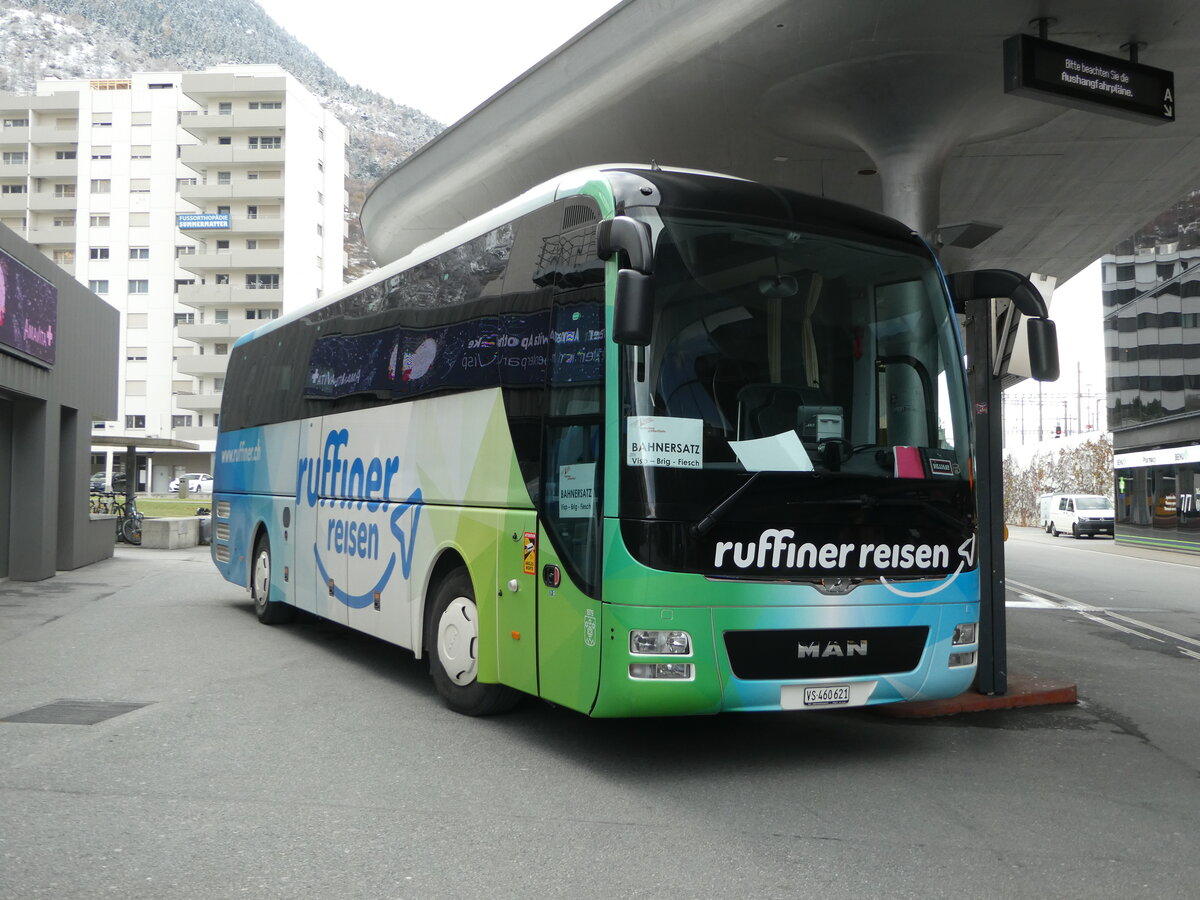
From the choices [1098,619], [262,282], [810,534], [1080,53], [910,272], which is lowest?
[1098,619]

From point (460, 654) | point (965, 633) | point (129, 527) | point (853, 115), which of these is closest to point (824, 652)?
point (965, 633)

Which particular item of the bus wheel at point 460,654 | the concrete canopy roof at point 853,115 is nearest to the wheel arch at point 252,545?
the bus wheel at point 460,654

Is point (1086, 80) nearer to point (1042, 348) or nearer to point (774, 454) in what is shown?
point (1042, 348)

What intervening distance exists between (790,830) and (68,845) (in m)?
3.06

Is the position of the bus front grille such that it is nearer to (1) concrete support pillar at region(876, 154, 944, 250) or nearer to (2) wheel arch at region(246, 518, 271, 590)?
(1) concrete support pillar at region(876, 154, 944, 250)

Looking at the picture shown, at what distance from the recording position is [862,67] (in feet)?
38.1

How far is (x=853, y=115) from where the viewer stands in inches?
496

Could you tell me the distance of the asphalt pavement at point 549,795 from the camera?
460cm

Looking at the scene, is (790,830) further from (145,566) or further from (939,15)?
(145,566)

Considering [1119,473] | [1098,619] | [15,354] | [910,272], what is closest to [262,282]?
[1119,473]

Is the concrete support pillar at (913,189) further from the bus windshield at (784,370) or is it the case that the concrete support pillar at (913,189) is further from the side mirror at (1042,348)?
the bus windshield at (784,370)

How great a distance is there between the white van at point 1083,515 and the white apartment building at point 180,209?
168 ft

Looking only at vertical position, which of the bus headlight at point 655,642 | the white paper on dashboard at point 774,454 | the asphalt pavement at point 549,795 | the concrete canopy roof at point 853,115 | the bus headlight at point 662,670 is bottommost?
the asphalt pavement at point 549,795

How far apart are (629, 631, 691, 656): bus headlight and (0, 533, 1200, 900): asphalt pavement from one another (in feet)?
2.34
